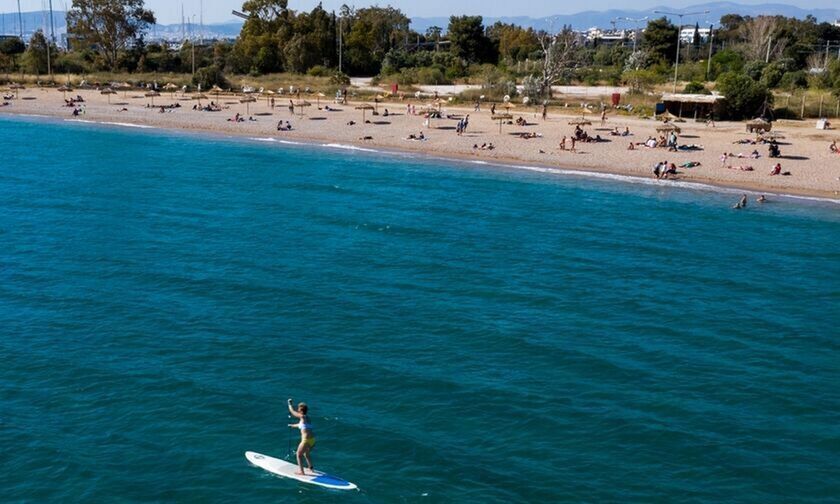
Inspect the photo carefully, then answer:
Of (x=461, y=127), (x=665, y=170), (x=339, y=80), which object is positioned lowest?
(x=665, y=170)

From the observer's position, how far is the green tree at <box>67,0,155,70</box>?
103062 millimetres

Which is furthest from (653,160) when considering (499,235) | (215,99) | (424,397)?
(215,99)

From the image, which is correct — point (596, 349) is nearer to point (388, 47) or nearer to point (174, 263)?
point (174, 263)

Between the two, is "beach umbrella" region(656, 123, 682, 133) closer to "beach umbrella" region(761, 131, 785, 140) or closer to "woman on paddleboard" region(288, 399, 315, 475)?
"beach umbrella" region(761, 131, 785, 140)

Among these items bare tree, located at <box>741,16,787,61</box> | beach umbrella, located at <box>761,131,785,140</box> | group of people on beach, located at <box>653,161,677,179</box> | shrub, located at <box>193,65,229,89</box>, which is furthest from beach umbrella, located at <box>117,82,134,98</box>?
bare tree, located at <box>741,16,787,61</box>

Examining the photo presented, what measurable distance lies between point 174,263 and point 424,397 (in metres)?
14.6

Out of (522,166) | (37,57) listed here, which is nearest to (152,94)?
(37,57)

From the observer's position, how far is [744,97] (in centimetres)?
6284

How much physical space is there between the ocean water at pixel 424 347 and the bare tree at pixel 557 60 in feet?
121

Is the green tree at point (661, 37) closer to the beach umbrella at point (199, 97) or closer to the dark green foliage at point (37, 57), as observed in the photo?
the beach umbrella at point (199, 97)

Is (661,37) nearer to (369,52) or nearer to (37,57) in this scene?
(369,52)

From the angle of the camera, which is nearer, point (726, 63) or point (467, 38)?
point (726, 63)

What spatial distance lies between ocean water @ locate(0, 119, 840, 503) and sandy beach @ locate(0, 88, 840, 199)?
5.92m

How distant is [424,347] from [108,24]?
311 feet
